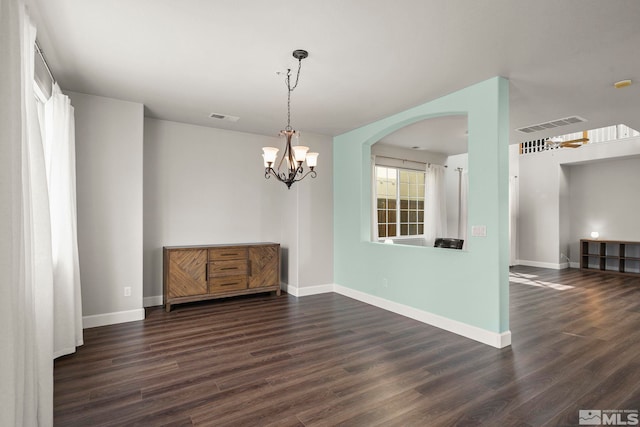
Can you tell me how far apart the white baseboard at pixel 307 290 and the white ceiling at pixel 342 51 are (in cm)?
277

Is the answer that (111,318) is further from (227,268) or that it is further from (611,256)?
(611,256)

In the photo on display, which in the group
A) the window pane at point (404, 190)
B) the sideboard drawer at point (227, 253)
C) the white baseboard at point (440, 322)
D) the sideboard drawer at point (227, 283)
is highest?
the window pane at point (404, 190)

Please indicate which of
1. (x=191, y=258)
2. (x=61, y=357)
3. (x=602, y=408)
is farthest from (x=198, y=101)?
(x=602, y=408)

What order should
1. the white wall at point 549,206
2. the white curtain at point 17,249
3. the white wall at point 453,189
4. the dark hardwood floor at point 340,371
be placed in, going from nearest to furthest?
the white curtain at point 17,249, the dark hardwood floor at point 340,371, the white wall at point 549,206, the white wall at point 453,189

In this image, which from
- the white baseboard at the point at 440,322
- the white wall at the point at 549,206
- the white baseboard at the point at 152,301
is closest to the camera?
the white baseboard at the point at 440,322

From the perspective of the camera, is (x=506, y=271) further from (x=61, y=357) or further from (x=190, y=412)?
(x=61, y=357)

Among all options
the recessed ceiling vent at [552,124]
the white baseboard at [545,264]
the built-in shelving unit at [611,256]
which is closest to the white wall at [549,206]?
the white baseboard at [545,264]

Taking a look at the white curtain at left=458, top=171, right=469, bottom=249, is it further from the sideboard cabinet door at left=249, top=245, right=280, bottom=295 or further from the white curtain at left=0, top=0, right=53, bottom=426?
the white curtain at left=0, top=0, right=53, bottom=426

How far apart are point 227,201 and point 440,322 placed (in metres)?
3.57

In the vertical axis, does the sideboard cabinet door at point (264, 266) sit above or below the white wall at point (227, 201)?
below

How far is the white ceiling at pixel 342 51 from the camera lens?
230 cm

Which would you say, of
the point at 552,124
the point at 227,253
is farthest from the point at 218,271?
the point at 552,124

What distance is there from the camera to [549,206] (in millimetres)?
8234

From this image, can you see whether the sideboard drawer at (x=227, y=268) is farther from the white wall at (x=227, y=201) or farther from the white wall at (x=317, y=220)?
the white wall at (x=317, y=220)
